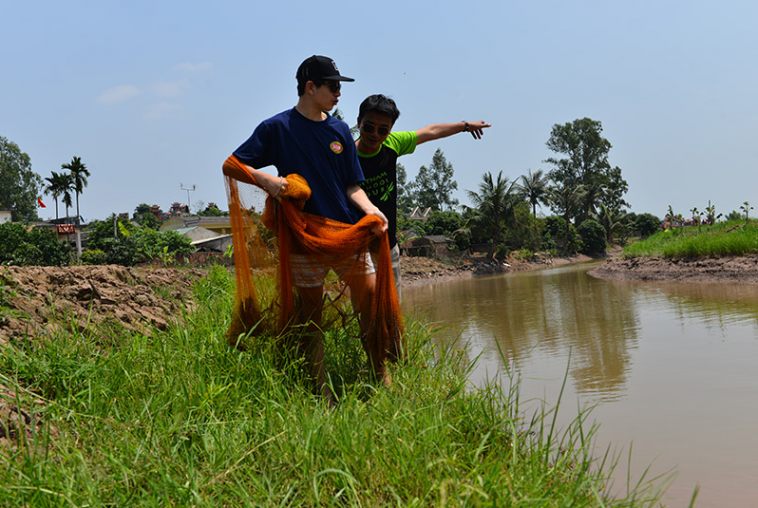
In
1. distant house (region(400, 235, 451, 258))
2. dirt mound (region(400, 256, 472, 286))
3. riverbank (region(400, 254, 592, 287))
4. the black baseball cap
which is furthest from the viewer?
distant house (region(400, 235, 451, 258))

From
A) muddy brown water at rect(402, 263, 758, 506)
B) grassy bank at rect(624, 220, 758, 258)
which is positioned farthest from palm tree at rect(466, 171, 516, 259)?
muddy brown water at rect(402, 263, 758, 506)

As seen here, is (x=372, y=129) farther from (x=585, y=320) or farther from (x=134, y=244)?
(x=134, y=244)

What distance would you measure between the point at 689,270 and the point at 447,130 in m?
15.3

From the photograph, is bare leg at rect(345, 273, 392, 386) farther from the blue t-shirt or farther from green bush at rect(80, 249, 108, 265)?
green bush at rect(80, 249, 108, 265)

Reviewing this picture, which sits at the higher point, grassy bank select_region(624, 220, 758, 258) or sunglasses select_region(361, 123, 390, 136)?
sunglasses select_region(361, 123, 390, 136)

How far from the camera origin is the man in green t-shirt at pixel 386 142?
323 centimetres

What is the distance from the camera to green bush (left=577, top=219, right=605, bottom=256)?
45719 mm

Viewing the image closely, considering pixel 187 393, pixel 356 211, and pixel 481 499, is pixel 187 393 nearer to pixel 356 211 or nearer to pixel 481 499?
pixel 356 211

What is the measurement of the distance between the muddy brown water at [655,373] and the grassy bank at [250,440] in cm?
41

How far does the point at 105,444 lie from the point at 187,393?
45 cm

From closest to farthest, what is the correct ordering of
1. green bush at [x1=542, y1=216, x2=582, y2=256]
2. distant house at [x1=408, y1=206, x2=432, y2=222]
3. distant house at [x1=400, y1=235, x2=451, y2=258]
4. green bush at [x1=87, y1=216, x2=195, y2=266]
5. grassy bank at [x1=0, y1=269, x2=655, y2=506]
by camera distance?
grassy bank at [x1=0, y1=269, x2=655, y2=506], green bush at [x1=87, y1=216, x2=195, y2=266], distant house at [x1=400, y1=235, x2=451, y2=258], green bush at [x1=542, y1=216, x2=582, y2=256], distant house at [x1=408, y1=206, x2=432, y2=222]

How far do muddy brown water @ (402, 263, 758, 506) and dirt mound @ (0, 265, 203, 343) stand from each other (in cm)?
206

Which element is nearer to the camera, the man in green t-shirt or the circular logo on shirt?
the circular logo on shirt

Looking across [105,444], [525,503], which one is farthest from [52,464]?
[525,503]
